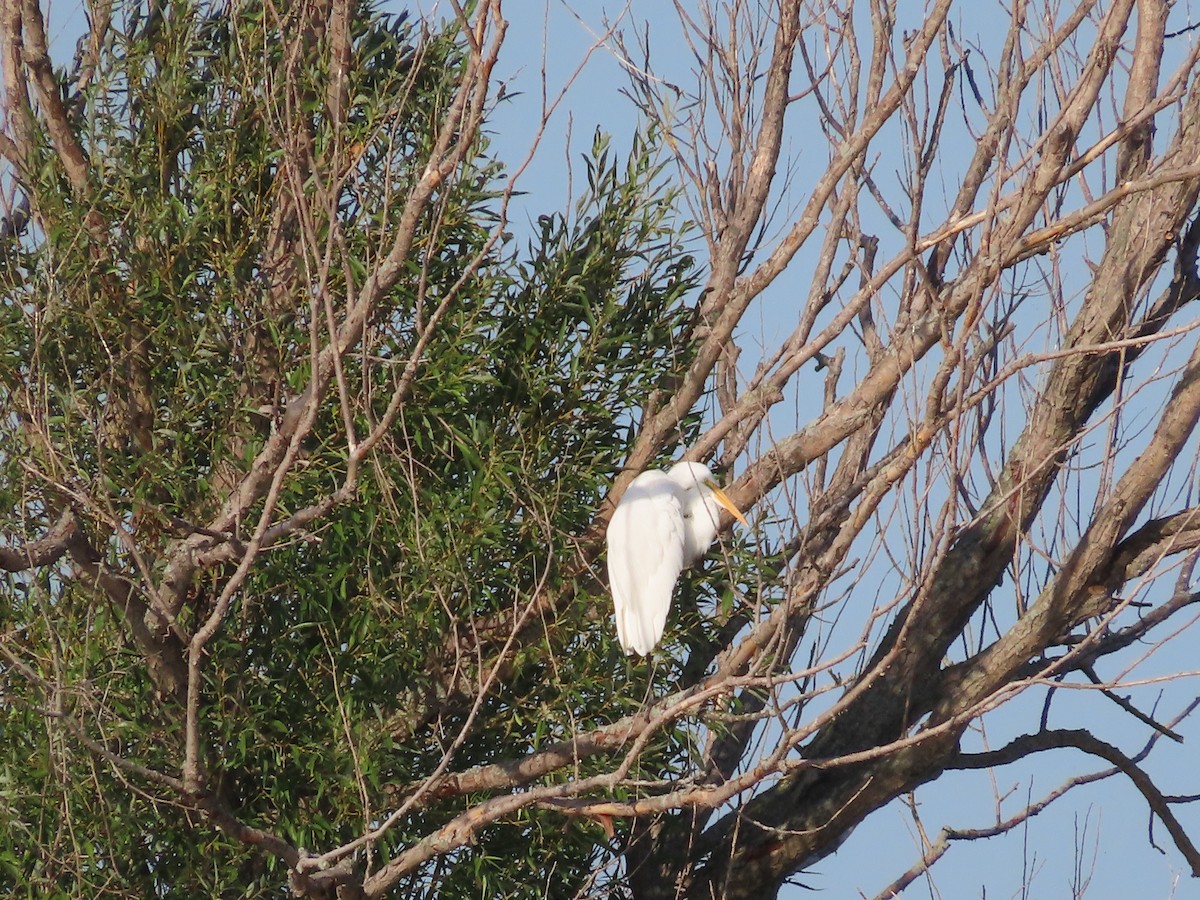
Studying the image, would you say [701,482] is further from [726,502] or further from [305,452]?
[305,452]

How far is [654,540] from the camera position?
13.9 feet

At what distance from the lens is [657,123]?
4.52m

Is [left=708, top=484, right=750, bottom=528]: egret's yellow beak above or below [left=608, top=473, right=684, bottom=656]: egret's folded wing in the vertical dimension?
above

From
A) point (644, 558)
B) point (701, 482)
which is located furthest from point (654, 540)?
point (701, 482)

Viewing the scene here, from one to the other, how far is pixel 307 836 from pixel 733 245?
225cm

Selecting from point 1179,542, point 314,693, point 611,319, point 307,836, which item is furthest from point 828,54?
point 307,836

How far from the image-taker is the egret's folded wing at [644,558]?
4129 millimetres

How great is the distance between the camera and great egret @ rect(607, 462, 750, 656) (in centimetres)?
414

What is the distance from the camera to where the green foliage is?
13.2 feet

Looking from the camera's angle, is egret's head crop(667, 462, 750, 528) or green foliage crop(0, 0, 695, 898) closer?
green foliage crop(0, 0, 695, 898)

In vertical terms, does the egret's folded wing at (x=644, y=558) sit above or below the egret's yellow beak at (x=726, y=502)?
below

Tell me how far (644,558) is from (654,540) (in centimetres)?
6

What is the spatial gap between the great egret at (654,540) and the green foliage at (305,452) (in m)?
0.15

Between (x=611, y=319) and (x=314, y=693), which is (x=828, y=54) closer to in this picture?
(x=611, y=319)
